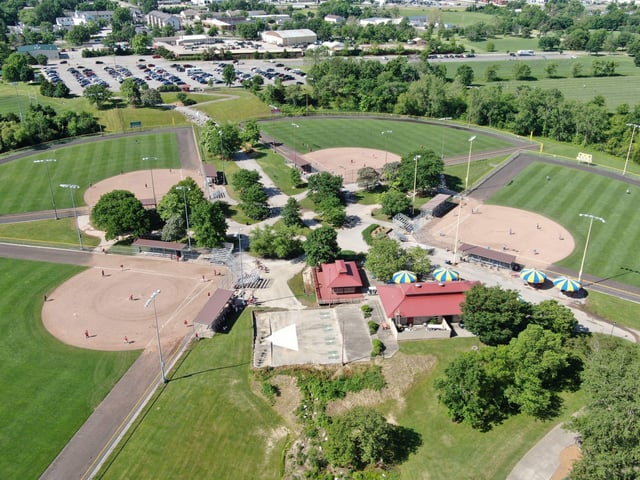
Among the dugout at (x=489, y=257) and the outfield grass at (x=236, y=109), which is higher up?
the outfield grass at (x=236, y=109)

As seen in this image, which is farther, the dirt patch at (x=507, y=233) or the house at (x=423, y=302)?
the dirt patch at (x=507, y=233)

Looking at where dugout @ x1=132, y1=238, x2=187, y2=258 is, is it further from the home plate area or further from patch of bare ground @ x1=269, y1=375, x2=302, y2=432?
patch of bare ground @ x1=269, y1=375, x2=302, y2=432

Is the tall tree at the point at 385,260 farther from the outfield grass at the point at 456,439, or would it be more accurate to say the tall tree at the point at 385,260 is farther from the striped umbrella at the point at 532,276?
the outfield grass at the point at 456,439

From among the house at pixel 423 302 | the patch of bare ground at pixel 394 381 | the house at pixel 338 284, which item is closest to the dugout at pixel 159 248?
the house at pixel 338 284

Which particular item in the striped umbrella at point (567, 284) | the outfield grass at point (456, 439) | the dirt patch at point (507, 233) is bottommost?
the outfield grass at point (456, 439)

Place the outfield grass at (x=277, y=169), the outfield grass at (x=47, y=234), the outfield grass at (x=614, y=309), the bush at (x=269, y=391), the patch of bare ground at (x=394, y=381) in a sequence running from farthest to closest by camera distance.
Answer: the outfield grass at (x=277, y=169) → the outfield grass at (x=47, y=234) → the outfield grass at (x=614, y=309) → the bush at (x=269, y=391) → the patch of bare ground at (x=394, y=381)

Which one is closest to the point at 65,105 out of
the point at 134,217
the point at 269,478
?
the point at 134,217

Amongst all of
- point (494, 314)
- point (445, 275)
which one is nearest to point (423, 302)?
point (445, 275)

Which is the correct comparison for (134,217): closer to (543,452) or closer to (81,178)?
(81,178)
